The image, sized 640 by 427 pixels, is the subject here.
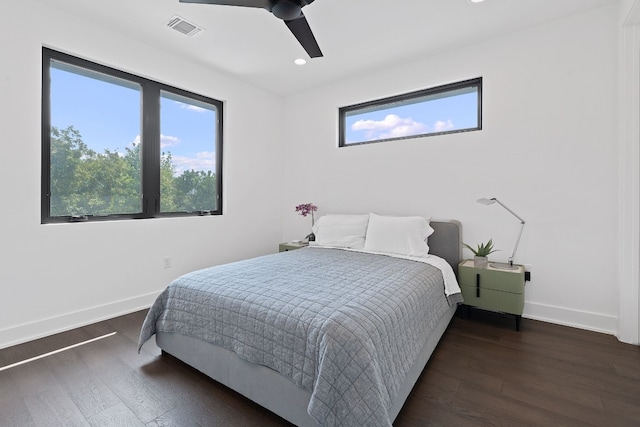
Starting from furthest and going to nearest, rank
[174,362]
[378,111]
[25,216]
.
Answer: [378,111]
[25,216]
[174,362]

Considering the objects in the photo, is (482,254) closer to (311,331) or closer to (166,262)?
(311,331)

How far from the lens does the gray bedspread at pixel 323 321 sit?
1205 millimetres

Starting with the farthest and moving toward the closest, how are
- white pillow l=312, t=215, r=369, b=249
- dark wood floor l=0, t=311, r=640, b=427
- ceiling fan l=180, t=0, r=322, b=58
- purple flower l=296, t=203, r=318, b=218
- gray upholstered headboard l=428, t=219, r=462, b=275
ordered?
1. purple flower l=296, t=203, r=318, b=218
2. white pillow l=312, t=215, r=369, b=249
3. gray upholstered headboard l=428, t=219, r=462, b=275
4. ceiling fan l=180, t=0, r=322, b=58
5. dark wood floor l=0, t=311, r=640, b=427

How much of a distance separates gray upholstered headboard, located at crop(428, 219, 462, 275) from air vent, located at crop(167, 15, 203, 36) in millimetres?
2908

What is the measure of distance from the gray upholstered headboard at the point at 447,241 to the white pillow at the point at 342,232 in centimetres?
71

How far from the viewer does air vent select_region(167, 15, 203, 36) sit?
2.54 meters

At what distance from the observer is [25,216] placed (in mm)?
2291

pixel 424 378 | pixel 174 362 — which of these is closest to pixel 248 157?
pixel 174 362

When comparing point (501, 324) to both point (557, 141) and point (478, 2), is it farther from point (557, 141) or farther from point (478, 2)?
point (478, 2)

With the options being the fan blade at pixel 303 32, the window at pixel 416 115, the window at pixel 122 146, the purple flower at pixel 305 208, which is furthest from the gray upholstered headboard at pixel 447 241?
the window at pixel 122 146

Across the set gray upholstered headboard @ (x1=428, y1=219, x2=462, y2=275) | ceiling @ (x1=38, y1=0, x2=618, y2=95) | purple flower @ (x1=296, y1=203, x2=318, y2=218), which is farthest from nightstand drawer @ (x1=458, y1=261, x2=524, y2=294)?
ceiling @ (x1=38, y1=0, x2=618, y2=95)

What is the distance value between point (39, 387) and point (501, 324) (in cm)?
337

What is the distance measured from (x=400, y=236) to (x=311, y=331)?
1.79 meters

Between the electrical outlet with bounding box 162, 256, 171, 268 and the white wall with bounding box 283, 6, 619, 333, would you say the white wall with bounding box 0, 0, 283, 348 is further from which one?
the white wall with bounding box 283, 6, 619, 333
